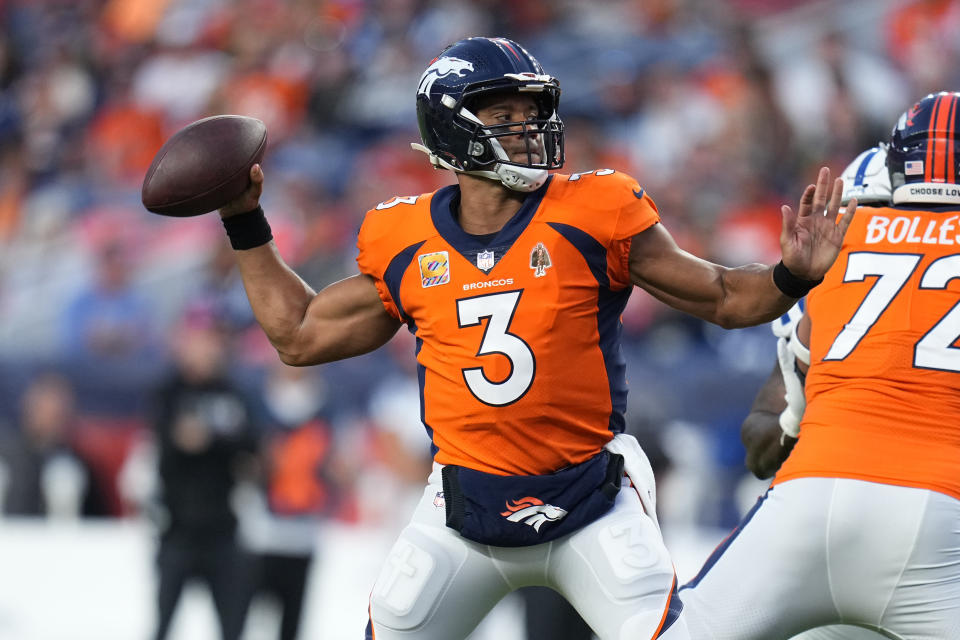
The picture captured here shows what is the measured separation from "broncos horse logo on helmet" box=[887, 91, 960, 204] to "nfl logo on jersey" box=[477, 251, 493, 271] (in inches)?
41.6

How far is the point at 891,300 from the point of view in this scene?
9.94 ft

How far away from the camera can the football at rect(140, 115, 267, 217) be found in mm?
3164

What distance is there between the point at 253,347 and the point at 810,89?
422cm

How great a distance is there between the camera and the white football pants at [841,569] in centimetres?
288

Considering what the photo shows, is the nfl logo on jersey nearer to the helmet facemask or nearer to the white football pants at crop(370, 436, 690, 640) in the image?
the helmet facemask

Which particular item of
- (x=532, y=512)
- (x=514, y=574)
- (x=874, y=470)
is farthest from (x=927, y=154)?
(x=514, y=574)

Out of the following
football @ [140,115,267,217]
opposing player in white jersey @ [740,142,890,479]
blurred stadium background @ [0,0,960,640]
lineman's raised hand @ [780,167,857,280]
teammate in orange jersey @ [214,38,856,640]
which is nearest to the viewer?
lineman's raised hand @ [780,167,857,280]

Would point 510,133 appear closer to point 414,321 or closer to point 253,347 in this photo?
point 414,321

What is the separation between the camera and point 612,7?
9977 mm

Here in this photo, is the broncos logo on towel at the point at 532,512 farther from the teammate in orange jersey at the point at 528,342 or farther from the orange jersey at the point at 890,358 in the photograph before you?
the orange jersey at the point at 890,358

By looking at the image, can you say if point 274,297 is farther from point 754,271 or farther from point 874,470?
point 874,470

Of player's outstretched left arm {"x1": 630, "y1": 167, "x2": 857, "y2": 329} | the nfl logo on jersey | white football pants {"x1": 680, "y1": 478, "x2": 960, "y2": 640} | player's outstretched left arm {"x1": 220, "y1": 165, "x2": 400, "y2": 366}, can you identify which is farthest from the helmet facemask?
white football pants {"x1": 680, "y1": 478, "x2": 960, "y2": 640}

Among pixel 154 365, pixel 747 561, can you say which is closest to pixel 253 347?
pixel 154 365

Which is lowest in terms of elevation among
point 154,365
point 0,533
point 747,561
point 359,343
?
point 0,533
